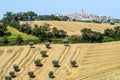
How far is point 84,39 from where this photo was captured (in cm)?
11288

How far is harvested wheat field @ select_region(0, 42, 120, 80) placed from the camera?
78.6 m

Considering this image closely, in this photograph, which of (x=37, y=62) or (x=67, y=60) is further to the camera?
(x=67, y=60)

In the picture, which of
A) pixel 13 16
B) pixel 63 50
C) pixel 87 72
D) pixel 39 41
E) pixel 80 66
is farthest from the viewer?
pixel 13 16

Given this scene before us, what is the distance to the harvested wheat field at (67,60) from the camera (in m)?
78.6

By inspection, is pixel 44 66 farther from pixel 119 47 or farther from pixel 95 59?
pixel 119 47

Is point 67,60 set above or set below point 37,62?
below

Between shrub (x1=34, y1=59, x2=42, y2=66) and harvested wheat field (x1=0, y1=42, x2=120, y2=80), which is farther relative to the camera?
shrub (x1=34, y1=59, x2=42, y2=66)

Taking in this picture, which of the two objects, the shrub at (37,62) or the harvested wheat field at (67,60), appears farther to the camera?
the shrub at (37,62)

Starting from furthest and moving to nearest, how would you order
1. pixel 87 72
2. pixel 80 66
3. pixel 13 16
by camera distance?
pixel 13 16 → pixel 80 66 → pixel 87 72

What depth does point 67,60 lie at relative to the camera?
3469 inches

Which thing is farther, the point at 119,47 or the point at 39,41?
the point at 39,41

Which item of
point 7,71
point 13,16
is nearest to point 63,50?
point 7,71

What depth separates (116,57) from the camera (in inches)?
3452

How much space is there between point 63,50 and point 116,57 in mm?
13674
